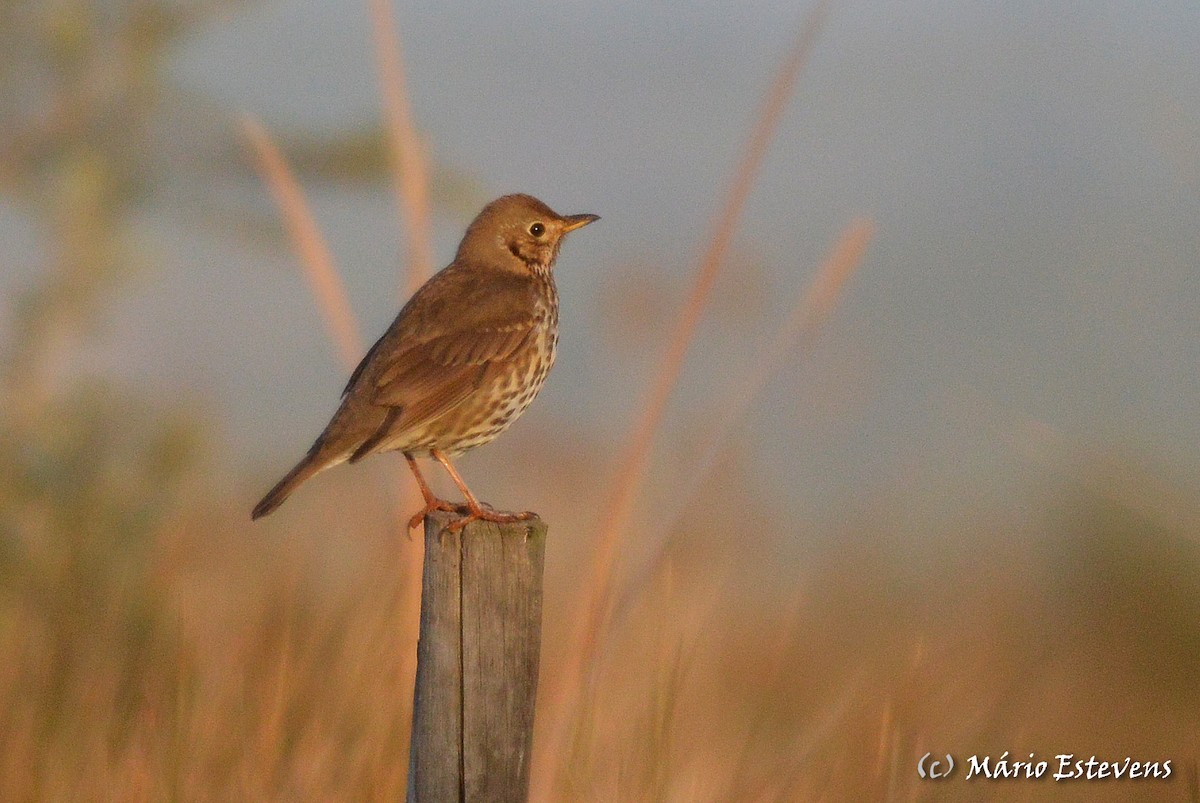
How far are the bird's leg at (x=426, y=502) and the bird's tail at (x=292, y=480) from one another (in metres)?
0.29

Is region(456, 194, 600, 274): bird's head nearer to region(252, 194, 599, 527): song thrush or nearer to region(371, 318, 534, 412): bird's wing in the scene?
region(252, 194, 599, 527): song thrush

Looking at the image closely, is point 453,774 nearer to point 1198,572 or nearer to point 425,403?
point 425,403

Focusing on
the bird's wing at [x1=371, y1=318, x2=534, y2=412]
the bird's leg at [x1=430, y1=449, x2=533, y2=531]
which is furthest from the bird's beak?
the bird's leg at [x1=430, y1=449, x2=533, y2=531]

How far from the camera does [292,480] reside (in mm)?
3938

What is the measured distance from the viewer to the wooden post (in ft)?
10.0

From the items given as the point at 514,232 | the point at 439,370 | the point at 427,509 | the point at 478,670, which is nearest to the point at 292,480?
the point at 427,509

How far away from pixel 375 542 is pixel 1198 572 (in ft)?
14.6

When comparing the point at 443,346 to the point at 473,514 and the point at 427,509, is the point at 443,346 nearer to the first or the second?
the point at 427,509

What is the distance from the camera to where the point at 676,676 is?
3.71m

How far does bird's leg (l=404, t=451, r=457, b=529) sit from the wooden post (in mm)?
820

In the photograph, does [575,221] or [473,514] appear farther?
[575,221]

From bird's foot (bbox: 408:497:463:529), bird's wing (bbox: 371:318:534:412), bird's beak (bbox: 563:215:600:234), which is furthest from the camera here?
bird's beak (bbox: 563:215:600:234)

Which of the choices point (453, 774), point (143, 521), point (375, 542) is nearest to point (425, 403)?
point (375, 542)

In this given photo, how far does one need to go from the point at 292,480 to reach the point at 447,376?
0.57 metres
